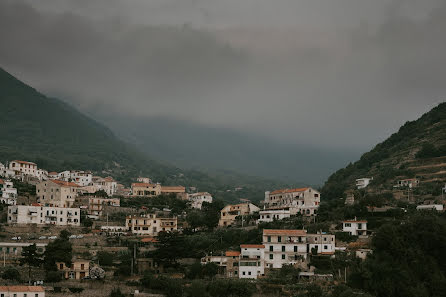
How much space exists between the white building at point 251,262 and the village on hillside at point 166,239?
84mm

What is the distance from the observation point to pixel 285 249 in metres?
51.8

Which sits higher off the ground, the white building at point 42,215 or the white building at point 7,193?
the white building at point 7,193

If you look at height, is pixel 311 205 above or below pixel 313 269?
above

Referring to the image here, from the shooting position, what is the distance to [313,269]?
162 feet

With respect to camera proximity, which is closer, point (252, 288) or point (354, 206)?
point (252, 288)

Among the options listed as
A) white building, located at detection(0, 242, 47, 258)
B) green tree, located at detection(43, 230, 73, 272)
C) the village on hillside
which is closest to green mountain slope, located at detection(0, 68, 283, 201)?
the village on hillside

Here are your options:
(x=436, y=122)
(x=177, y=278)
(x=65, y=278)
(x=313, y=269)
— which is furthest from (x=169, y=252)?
(x=436, y=122)

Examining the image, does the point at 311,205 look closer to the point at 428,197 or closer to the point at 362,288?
the point at 428,197

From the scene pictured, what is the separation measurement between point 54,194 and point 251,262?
32571 mm

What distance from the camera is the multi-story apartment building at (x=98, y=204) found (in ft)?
239

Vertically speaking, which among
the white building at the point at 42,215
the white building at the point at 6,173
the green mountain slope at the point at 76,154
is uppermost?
the green mountain slope at the point at 76,154

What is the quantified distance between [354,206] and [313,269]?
12.7 metres

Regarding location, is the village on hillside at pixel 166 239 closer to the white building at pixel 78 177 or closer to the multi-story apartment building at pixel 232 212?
the multi-story apartment building at pixel 232 212

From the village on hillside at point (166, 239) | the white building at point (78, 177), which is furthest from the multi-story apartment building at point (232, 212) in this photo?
the white building at point (78, 177)
